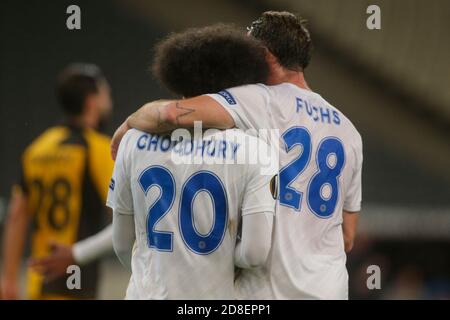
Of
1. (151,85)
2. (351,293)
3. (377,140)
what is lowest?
(351,293)

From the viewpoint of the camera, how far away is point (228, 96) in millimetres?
2586

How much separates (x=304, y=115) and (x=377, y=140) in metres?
4.70

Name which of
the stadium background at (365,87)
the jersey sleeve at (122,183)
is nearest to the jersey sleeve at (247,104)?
the jersey sleeve at (122,183)

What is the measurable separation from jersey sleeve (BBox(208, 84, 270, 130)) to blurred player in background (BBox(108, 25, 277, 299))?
0.19 feet

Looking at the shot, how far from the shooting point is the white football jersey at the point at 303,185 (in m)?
2.60

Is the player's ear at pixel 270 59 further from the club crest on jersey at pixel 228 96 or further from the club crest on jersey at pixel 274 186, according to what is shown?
the club crest on jersey at pixel 274 186

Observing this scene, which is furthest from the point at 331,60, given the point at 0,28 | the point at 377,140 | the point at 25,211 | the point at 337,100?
the point at 25,211

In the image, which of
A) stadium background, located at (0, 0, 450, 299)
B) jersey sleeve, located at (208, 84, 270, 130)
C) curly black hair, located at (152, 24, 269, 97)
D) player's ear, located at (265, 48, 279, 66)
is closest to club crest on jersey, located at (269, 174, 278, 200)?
jersey sleeve, located at (208, 84, 270, 130)

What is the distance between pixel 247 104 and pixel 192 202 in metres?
0.36

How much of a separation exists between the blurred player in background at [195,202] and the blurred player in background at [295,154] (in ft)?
0.23

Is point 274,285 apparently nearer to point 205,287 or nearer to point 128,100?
point 205,287

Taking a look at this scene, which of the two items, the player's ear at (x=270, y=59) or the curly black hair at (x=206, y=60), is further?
the player's ear at (x=270, y=59)

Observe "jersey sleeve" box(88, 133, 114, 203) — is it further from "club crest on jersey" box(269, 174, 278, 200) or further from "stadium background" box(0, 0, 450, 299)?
"stadium background" box(0, 0, 450, 299)
